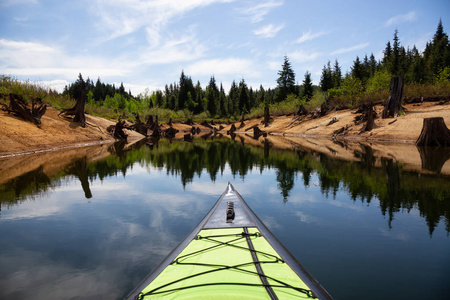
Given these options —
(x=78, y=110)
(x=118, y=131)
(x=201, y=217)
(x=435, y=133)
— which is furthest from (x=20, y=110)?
(x=435, y=133)

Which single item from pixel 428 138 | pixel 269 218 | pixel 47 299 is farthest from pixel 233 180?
pixel 428 138

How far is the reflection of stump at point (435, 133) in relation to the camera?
22422 millimetres

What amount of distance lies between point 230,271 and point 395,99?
36111 mm

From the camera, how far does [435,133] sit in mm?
22641

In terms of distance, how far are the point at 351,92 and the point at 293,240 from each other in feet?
166

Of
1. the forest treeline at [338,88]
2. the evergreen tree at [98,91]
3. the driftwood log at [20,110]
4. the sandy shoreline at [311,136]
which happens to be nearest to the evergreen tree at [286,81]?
the forest treeline at [338,88]

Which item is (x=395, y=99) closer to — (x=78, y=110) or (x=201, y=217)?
(x=201, y=217)

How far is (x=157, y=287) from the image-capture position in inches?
136

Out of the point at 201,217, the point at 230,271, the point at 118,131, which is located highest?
the point at 118,131

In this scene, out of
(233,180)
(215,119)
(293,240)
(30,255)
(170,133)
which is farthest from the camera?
(215,119)

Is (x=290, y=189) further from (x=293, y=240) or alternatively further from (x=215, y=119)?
(x=215, y=119)

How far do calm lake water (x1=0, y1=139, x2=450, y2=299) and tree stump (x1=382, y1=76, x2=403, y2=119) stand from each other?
2249cm

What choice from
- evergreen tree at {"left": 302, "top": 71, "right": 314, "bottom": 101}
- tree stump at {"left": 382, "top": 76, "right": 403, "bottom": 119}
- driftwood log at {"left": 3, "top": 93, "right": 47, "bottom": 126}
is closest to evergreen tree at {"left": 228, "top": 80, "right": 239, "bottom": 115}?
evergreen tree at {"left": 302, "top": 71, "right": 314, "bottom": 101}

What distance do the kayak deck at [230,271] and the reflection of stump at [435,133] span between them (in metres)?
23.8
